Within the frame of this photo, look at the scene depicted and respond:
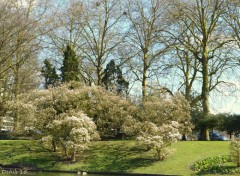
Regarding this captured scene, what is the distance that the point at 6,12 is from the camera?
43.8m

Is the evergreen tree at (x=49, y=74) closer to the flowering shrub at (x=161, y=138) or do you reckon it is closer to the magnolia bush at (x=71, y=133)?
the magnolia bush at (x=71, y=133)

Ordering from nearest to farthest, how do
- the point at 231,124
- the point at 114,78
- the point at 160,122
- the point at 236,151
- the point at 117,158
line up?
the point at 236,151 < the point at 117,158 < the point at 160,122 < the point at 231,124 < the point at 114,78

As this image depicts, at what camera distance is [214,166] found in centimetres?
2911

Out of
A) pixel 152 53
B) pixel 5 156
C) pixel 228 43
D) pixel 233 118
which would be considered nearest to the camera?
pixel 5 156

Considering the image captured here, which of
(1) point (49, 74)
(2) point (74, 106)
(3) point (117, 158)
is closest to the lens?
(3) point (117, 158)

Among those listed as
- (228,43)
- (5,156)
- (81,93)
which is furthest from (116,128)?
(228,43)

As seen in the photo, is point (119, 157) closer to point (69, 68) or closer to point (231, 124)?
point (231, 124)

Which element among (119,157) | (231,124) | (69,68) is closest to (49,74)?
(69,68)

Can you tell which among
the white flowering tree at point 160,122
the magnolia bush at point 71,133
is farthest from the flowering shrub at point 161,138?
the magnolia bush at point 71,133

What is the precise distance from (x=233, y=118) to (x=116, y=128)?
11083 millimetres

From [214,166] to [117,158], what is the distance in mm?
8319

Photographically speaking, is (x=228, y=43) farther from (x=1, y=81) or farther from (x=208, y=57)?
(x=1, y=81)

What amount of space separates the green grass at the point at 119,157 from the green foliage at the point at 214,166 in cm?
70

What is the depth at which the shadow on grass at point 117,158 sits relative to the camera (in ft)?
105
